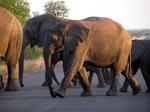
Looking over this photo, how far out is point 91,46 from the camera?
685 inches

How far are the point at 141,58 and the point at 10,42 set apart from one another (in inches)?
159

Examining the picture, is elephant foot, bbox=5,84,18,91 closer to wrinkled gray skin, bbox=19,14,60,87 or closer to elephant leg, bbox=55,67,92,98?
wrinkled gray skin, bbox=19,14,60,87

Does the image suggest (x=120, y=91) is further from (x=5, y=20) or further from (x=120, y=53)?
(x=5, y=20)

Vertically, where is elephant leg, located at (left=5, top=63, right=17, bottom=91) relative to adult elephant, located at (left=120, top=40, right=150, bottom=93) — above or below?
A: below

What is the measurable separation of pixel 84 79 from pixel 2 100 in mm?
2419

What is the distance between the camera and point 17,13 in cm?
3453

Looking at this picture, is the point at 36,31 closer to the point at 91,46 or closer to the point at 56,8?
the point at 91,46

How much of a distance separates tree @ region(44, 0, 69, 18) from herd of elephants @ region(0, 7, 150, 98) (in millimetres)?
25008

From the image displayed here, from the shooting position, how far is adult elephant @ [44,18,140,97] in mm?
16734

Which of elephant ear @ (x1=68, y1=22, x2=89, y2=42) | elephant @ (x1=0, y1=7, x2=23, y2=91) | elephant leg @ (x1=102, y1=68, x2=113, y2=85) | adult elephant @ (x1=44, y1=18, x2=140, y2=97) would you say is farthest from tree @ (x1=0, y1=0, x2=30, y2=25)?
elephant ear @ (x1=68, y1=22, x2=89, y2=42)

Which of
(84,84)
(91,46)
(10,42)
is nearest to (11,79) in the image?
(10,42)

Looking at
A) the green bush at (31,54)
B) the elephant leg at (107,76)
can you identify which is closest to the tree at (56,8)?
the green bush at (31,54)

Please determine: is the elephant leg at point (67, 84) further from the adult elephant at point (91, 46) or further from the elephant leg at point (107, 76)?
the elephant leg at point (107, 76)

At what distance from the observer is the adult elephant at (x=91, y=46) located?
16.7 meters
